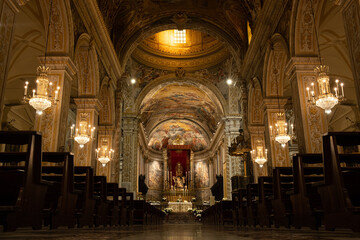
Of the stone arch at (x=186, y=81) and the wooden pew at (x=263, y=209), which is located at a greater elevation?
the stone arch at (x=186, y=81)

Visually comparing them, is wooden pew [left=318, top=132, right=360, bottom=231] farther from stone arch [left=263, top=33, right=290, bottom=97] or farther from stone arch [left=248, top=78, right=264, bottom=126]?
stone arch [left=248, top=78, right=264, bottom=126]

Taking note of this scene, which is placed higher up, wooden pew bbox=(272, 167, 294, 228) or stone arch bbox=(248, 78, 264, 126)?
stone arch bbox=(248, 78, 264, 126)


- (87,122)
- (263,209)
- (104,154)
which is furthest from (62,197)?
(104,154)

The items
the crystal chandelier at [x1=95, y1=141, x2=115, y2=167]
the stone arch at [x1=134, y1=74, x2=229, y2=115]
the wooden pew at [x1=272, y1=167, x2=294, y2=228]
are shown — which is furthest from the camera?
the stone arch at [x1=134, y1=74, x2=229, y2=115]

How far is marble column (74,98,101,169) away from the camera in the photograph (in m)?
10.4

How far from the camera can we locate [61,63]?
8.17 meters

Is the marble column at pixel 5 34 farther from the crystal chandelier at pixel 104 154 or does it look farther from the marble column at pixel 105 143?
the marble column at pixel 105 143

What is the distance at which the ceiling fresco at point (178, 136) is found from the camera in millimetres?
30609

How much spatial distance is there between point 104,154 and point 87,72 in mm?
2946

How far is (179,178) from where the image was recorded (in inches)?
1236

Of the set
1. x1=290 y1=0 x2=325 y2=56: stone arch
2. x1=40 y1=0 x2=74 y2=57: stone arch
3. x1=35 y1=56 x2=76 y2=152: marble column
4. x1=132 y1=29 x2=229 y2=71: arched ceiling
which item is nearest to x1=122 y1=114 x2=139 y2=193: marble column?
x1=132 y1=29 x2=229 y2=71: arched ceiling

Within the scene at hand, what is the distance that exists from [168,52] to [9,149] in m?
10.8

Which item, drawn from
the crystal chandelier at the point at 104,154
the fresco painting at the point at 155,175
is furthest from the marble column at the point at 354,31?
the fresco painting at the point at 155,175

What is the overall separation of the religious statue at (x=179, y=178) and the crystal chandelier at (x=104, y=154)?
19106 mm
